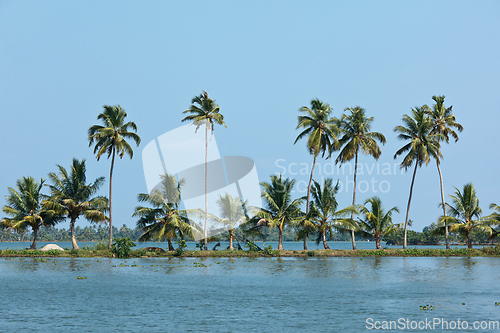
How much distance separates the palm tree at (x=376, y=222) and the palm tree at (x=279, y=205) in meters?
8.83

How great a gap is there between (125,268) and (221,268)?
9.21m

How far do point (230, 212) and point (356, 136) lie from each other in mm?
19355

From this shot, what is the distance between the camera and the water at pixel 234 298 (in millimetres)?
20156

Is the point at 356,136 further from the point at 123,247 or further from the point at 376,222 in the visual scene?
→ the point at 123,247

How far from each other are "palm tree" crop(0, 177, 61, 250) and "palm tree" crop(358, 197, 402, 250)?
4053 cm

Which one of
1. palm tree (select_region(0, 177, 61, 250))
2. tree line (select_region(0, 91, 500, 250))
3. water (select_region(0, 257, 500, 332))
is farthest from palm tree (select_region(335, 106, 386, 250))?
palm tree (select_region(0, 177, 61, 250))

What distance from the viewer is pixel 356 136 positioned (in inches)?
2288

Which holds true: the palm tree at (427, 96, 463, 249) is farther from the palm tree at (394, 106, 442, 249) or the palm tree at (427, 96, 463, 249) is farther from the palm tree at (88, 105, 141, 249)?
the palm tree at (88, 105, 141, 249)

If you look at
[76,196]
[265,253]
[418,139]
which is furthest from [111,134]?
[418,139]

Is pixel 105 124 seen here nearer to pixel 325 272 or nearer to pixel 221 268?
pixel 221 268

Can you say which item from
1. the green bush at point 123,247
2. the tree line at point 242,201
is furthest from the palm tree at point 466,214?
the green bush at point 123,247

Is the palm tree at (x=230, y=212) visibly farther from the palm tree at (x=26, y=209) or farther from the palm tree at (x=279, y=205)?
the palm tree at (x=26, y=209)

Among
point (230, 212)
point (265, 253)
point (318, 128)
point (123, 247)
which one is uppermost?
point (318, 128)

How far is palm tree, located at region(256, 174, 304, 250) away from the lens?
5691 cm
